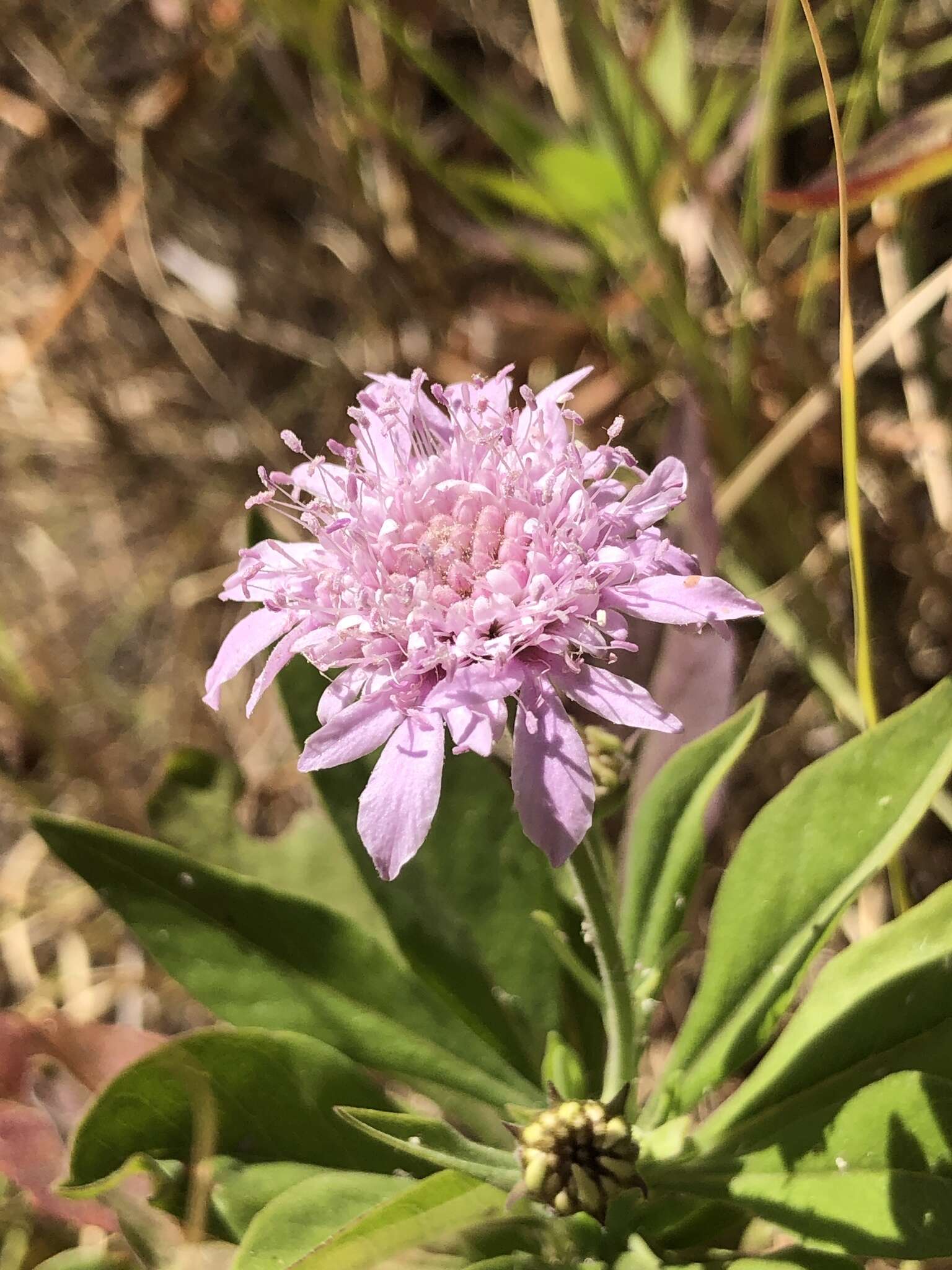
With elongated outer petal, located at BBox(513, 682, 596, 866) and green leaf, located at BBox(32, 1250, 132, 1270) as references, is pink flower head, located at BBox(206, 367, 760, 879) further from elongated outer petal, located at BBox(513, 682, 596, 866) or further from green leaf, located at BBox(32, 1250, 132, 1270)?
green leaf, located at BBox(32, 1250, 132, 1270)

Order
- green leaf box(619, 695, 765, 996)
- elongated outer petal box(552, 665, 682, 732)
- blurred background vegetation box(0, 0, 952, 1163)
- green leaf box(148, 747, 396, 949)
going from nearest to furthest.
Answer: elongated outer petal box(552, 665, 682, 732), green leaf box(619, 695, 765, 996), green leaf box(148, 747, 396, 949), blurred background vegetation box(0, 0, 952, 1163)

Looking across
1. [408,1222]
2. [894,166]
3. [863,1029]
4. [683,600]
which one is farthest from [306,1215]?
[894,166]

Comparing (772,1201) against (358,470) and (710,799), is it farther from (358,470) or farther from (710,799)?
(358,470)

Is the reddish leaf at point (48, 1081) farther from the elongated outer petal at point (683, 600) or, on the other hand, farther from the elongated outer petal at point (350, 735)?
the elongated outer petal at point (683, 600)

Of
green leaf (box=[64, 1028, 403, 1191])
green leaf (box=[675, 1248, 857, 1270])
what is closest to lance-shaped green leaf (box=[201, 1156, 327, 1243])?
green leaf (box=[64, 1028, 403, 1191])

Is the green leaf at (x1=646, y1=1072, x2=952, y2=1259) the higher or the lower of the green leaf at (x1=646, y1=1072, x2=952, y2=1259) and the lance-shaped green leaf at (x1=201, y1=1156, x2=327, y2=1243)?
the lower

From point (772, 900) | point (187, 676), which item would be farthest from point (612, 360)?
point (772, 900)
